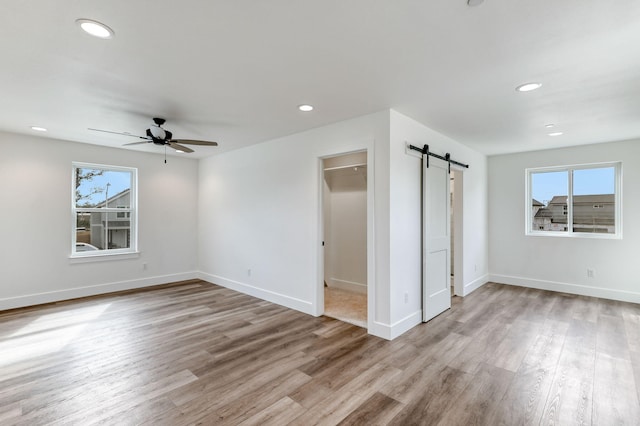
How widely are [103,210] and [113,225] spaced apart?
31 cm

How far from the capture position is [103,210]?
531 cm

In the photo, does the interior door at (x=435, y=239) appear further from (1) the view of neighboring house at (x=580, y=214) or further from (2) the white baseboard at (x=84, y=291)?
(2) the white baseboard at (x=84, y=291)

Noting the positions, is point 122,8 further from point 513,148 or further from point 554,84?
point 513,148

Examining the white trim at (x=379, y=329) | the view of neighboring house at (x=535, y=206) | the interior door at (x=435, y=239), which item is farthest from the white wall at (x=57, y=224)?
the view of neighboring house at (x=535, y=206)

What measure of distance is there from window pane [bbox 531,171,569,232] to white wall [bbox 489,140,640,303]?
249mm

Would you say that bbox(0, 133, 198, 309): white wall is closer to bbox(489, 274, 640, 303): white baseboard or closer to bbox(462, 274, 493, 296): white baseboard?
bbox(462, 274, 493, 296): white baseboard

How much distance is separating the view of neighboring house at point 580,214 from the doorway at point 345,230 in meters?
3.43

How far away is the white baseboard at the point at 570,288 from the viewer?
4.69 metres

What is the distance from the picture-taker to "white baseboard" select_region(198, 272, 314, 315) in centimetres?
416

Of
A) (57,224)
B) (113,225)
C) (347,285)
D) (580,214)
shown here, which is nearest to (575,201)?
(580,214)

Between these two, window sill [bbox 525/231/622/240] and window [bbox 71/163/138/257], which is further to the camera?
window [bbox 71/163/138/257]

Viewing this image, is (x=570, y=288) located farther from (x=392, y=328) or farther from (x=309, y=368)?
(x=309, y=368)

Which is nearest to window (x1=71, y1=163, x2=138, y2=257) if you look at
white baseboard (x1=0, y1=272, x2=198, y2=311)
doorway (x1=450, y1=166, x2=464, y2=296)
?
white baseboard (x1=0, y1=272, x2=198, y2=311)

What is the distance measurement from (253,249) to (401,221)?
263cm
